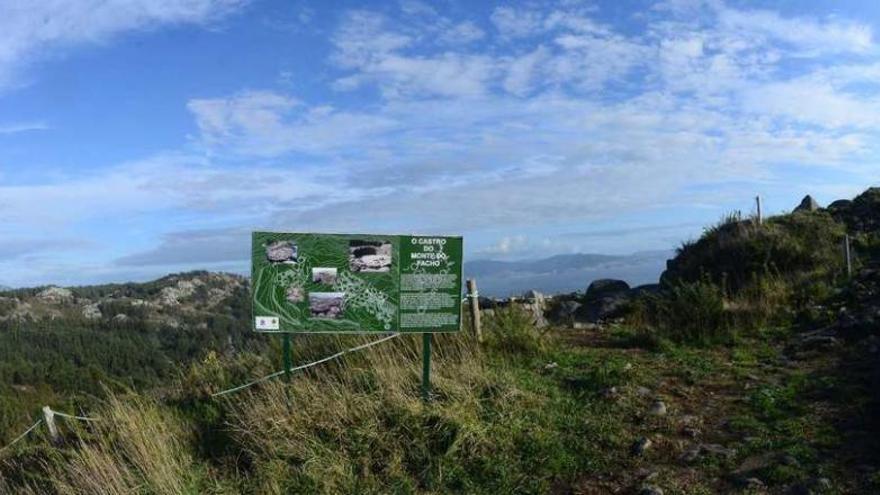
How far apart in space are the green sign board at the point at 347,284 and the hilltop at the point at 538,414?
674 millimetres

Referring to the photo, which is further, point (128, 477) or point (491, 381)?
point (491, 381)

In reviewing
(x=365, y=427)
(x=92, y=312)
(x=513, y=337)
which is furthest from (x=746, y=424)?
(x=92, y=312)

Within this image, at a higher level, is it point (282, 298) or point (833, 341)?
point (282, 298)

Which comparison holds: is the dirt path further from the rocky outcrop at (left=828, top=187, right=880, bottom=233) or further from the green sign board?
the rocky outcrop at (left=828, top=187, right=880, bottom=233)

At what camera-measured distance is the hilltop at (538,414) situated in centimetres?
602

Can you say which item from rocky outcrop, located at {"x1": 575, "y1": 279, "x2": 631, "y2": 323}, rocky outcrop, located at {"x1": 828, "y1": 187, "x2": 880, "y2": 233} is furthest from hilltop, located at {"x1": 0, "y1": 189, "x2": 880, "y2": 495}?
rocky outcrop, located at {"x1": 828, "y1": 187, "x2": 880, "y2": 233}

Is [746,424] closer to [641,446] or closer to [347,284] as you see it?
[641,446]

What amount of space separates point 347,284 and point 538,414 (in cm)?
239

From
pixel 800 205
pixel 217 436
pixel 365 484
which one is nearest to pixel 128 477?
pixel 217 436

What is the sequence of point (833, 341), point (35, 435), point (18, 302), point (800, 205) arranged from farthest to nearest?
point (18, 302), point (800, 205), point (35, 435), point (833, 341)

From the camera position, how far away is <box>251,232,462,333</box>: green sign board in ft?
24.8

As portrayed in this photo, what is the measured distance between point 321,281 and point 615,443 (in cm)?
336

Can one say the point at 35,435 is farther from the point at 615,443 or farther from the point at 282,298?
the point at 615,443

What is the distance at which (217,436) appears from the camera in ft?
24.2
